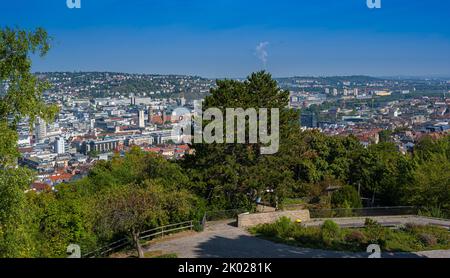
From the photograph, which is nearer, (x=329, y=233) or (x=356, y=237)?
(x=356, y=237)

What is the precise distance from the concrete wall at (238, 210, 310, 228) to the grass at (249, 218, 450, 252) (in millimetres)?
477

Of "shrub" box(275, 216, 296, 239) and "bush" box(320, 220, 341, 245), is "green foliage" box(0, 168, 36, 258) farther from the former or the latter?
"shrub" box(275, 216, 296, 239)

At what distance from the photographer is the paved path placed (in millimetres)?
10172

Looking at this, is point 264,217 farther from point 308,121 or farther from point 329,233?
point 308,121

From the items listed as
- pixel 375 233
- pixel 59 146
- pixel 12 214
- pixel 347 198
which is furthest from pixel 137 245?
pixel 59 146

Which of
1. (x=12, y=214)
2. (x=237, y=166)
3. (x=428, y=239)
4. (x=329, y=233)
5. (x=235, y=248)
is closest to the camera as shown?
(x=12, y=214)

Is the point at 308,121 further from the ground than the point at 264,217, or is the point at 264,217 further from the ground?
the point at 264,217

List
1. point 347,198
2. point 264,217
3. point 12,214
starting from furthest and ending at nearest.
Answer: point 347,198, point 264,217, point 12,214

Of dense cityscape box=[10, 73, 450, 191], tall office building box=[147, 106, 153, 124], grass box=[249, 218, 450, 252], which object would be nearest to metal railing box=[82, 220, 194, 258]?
grass box=[249, 218, 450, 252]

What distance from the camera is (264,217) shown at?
14.0 m

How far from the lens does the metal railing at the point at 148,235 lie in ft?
35.3

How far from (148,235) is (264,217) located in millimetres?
3570
